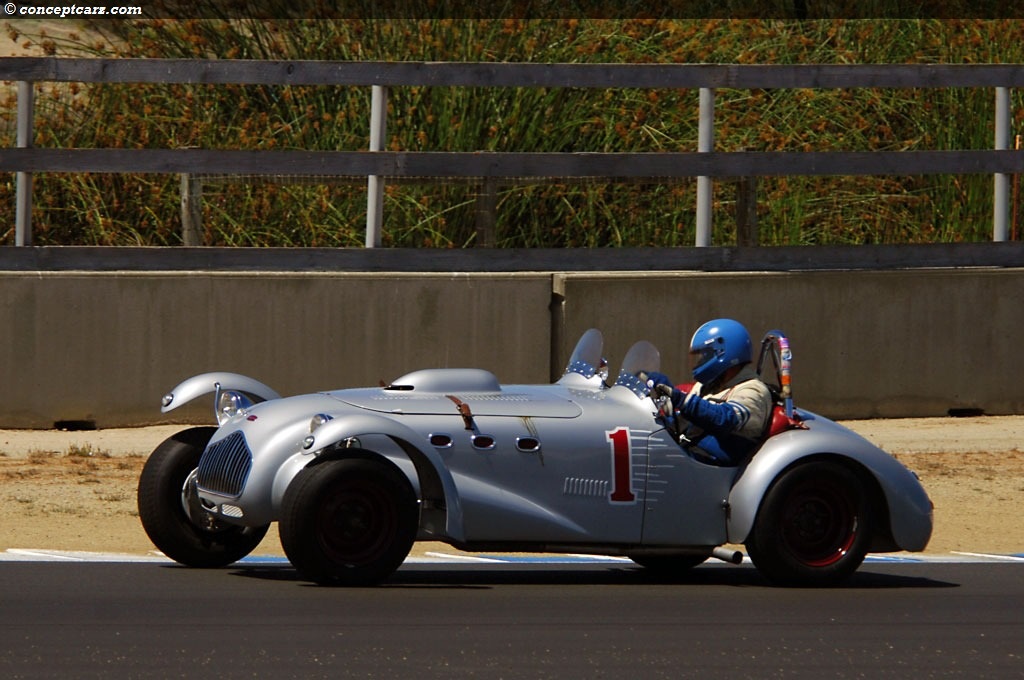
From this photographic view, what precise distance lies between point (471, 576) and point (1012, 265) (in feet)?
23.3

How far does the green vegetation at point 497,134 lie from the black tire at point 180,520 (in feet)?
16.6

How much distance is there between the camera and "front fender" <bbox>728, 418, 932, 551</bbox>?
28.5ft

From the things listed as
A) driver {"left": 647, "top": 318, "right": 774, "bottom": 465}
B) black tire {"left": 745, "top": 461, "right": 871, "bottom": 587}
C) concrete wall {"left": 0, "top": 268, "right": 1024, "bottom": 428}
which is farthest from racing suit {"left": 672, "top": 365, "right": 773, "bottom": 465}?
concrete wall {"left": 0, "top": 268, "right": 1024, "bottom": 428}

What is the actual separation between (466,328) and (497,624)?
5838 millimetres

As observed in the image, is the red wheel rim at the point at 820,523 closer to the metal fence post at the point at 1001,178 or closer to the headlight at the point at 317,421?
the headlight at the point at 317,421

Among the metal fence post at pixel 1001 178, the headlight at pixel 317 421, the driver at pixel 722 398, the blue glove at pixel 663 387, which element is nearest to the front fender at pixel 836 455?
the driver at pixel 722 398

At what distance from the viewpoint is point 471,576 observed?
30.0 ft

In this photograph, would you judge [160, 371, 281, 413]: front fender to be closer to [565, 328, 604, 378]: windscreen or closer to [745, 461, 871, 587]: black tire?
[565, 328, 604, 378]: windscreen

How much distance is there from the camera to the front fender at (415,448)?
8.17 m

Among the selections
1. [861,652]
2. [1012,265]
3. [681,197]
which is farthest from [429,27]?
[861,652]

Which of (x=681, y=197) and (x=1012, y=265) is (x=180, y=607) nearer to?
(x=681, y=197)

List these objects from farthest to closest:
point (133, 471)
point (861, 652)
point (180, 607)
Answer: point (133, 471), point (180, 607), point (861, 652)

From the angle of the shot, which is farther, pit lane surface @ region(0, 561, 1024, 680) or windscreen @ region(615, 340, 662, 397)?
windscreen @ region(615, 340, 662, 397)

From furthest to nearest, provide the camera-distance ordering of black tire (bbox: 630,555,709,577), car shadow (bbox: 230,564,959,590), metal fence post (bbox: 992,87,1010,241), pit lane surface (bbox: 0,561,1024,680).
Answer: metal fence post (bbox: 992,87,1010,241) → black tire (bbox: 630,555,709,577) → car shadow (bbox: 230,564,959,590) → pit lane surface (bbox: 0,561,1024,680)
